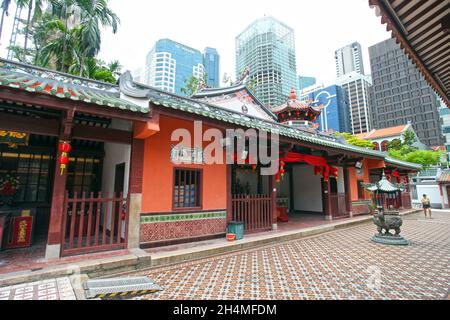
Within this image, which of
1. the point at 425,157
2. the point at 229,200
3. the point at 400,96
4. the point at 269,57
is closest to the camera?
the point at 229,200

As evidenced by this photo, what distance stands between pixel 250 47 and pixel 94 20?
130 ft

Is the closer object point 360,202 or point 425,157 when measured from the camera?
point 360,202

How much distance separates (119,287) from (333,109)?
3099 inches

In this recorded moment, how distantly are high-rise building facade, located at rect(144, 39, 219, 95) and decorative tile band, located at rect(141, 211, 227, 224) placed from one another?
4621cm

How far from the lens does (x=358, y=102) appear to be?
77438mm

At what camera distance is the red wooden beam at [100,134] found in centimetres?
475

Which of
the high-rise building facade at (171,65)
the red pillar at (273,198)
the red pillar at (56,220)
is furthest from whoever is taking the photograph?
the high-rise building facade at (171,65)

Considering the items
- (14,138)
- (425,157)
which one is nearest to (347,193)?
(14,138)

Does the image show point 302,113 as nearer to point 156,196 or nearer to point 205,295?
point 156,196

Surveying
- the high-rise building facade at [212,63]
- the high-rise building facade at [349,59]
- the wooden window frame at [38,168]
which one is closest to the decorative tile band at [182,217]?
the wooden window frame at [38,168]

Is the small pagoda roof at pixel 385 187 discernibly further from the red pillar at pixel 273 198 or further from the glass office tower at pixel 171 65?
the glass office tower at pixel 171 65

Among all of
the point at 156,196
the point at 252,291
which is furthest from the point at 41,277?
the point at 252,291

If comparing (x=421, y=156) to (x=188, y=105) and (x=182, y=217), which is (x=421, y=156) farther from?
(x=182, y=217)

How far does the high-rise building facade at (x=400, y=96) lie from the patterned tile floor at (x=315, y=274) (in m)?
62.4
